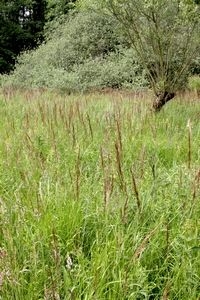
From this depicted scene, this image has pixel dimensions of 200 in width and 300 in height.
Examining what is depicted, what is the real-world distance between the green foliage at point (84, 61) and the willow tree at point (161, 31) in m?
7.00

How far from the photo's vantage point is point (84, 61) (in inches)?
679

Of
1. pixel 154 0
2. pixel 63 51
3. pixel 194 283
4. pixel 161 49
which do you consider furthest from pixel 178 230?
pixel 63 51

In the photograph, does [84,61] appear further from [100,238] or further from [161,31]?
[100,238]

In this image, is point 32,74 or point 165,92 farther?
point 32,74

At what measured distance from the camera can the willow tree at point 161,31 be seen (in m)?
7.17

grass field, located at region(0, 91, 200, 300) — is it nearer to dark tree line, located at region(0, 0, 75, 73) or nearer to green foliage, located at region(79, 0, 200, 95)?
green foliage, located at region(79, 0, 200, 95)

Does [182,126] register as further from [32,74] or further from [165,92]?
[32,74]

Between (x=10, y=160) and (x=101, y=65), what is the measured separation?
13934mm

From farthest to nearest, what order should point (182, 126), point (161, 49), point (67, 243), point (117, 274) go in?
point (161, 49)
point (182, 126)
point (67, 243)
point (117, 274)

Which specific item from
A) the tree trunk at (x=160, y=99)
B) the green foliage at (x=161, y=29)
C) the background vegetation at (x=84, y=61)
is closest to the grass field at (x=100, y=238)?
the tree trunk at (x=160, y=99)

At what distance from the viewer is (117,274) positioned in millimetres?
1897

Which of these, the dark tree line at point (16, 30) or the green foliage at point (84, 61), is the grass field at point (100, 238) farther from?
the dark tree line at point (16, 30)

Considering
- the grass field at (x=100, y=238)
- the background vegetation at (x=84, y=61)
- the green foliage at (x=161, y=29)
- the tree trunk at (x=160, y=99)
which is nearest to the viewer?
the grass field at (x=100, y=238)

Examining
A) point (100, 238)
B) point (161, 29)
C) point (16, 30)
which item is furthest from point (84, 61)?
point (100, 238)
